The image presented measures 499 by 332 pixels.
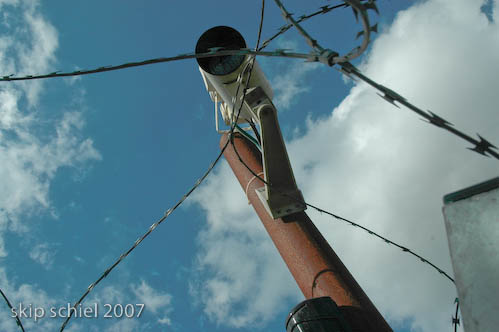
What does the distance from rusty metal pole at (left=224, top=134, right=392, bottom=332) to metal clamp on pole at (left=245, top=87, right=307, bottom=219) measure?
0.53 feet

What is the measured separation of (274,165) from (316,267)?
1344 millimetres

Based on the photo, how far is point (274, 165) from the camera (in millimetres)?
4914

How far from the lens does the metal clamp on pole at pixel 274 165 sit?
4.74 metres

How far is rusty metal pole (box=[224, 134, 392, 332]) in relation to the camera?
3.86 metres

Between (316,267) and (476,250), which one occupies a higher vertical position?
(316,267)

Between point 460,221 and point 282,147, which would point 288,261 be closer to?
point 282,147

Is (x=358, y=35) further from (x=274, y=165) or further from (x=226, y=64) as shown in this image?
(x=226, y=64)

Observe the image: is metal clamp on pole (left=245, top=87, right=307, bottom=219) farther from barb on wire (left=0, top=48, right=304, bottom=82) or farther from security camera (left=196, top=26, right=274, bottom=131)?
barb on wire (left=0, top=48, right=304, bottom=82)

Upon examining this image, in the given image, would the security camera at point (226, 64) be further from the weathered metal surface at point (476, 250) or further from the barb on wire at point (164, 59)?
the weathered metal surface at point (476, 250)

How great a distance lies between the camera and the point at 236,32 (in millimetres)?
5289

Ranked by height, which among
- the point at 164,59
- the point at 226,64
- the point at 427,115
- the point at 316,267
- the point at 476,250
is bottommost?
the point at 476,250

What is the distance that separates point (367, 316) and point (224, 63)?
3556 mm

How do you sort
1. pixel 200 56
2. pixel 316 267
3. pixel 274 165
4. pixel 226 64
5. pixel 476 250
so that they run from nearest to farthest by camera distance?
pixel 476 250, pixel 200 56, pixel 316 267, pixel 274 165, pixel 226 64

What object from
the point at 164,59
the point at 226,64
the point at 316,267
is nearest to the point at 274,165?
the point at 316,267
